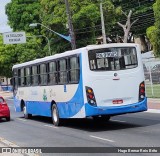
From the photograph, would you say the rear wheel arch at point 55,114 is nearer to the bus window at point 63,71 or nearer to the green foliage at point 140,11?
the bus window at point 63,71

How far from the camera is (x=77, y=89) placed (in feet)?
55.7

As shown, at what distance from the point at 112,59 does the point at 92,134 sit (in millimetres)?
2867

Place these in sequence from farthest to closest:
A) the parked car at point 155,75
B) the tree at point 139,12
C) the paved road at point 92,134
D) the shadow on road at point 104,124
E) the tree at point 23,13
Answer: the tree at point 23,13 → the tree at point 139,12 → the parked car at point 155,75 → the shadow on road at point 104,124 → the paved road at point 92,134

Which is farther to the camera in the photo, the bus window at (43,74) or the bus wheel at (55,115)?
the bus window at (43,74)

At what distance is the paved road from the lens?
13.5 m

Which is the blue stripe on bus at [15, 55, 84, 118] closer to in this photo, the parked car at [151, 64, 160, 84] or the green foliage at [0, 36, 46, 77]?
the parked car at [151, 64, 160, 84]

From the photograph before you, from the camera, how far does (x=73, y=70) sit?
1747 cm

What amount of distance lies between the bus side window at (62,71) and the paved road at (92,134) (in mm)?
1930

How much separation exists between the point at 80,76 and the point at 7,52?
5169 cm

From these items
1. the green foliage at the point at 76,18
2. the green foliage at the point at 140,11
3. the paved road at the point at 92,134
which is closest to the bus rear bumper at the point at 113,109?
the paved road at the point at 92,134

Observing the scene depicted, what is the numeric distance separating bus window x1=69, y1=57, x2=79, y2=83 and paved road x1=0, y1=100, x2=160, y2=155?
194 cm

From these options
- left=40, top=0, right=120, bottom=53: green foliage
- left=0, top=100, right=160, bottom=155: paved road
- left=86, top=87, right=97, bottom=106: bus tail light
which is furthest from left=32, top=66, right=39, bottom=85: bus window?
left=40, top=0, right=120, bottom=53: green foliage

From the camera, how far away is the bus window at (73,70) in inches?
672

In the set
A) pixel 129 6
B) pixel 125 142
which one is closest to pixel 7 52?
pixel 129 6
